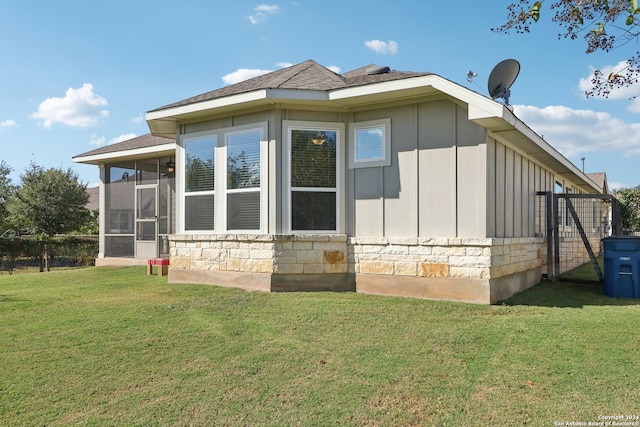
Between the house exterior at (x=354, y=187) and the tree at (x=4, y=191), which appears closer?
the house exterior at (x=354, y=187)

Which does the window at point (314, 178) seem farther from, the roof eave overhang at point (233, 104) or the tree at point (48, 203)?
the tree at point (48, 203)

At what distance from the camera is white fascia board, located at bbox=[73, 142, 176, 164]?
10930 millimetres

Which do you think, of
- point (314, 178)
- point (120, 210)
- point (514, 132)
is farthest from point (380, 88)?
point (120, 210)

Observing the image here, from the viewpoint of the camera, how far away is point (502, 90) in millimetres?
8016

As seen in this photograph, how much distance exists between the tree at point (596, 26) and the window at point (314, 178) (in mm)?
4114

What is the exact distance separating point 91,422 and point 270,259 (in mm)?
4243

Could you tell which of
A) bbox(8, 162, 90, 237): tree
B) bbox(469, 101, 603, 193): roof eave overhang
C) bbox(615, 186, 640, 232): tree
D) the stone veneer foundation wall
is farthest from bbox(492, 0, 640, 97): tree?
bbox(615, 186, 640, 232): tree

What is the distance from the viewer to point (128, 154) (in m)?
11.7

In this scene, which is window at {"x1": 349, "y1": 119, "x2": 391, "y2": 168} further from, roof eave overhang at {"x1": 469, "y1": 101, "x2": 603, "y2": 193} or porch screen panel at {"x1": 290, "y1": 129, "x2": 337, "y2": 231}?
roof eave overhang at {"x1": 469, "y1": 101, "x2": 603, "y2": 193}

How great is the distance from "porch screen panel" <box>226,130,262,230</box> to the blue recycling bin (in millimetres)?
6069

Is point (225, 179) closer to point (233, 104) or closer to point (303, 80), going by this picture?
point (233, 104)

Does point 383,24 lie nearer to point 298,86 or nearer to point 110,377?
point 298,86

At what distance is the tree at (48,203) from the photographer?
821 inches

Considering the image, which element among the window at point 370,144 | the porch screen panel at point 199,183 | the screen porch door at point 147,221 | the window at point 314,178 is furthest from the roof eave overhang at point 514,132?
the screen porch door at point 147,221
